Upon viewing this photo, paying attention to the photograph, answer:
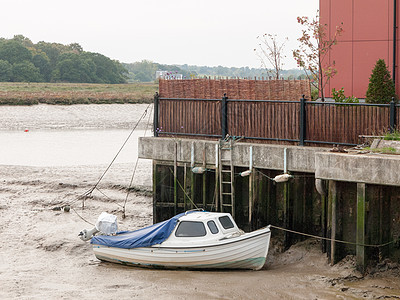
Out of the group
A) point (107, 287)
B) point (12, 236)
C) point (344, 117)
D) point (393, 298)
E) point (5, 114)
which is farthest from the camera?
point (5, 114)

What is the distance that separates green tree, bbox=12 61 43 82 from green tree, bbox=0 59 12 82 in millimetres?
975

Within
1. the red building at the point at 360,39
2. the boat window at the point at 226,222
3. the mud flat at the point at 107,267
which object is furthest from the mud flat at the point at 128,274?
the red building at the point at 360,39

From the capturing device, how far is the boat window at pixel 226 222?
19.3 meters

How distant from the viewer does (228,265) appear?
18.8 meters

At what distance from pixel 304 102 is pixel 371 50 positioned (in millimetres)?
7162

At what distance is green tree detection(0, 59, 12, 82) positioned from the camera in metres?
114

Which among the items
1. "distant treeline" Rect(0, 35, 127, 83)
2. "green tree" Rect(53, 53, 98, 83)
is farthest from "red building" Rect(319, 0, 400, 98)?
A: "green tree" Rect(53, 53, 98, 83)

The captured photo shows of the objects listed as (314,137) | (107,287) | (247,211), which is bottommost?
(107,287)

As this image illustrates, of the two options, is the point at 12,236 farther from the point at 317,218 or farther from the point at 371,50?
the point at 371,50

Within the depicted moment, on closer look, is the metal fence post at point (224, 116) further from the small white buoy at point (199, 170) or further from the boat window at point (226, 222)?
the boat window at point (226, 222)

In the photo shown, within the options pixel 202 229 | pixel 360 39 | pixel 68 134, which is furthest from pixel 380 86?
pixel 68 134

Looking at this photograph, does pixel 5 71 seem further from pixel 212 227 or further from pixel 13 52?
pixel 212 227

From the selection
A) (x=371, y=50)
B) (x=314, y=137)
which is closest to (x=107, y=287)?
(x=314, y=137)

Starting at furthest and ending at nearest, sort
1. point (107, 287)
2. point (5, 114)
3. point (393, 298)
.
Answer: point (5, 114) < point (107, 287) < point (393, 298)
